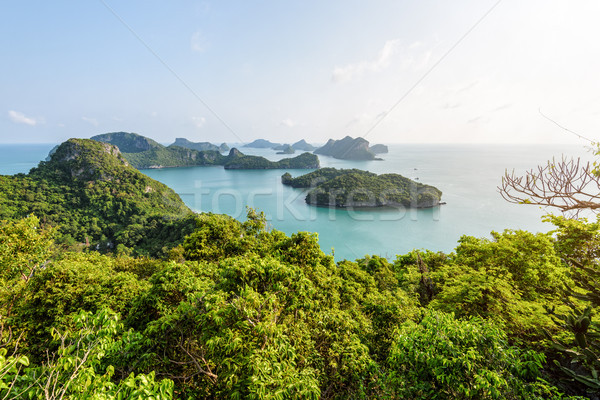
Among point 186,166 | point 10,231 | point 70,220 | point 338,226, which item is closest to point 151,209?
point 70,220

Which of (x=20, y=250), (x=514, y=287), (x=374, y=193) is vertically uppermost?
(x=20, y=250)

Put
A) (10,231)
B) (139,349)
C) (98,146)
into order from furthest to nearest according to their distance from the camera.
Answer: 1. (98,146)
2. (10,231)
3. (139,349)

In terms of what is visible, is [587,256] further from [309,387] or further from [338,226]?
[338,226]

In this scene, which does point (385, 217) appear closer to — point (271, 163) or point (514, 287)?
point (514, 287)

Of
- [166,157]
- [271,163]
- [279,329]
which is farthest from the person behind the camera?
[166,157]

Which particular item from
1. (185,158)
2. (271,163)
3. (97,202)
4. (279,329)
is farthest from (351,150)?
(279,329)

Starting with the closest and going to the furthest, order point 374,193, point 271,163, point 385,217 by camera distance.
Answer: point 385,217 < point 374,193 < point 271,163
